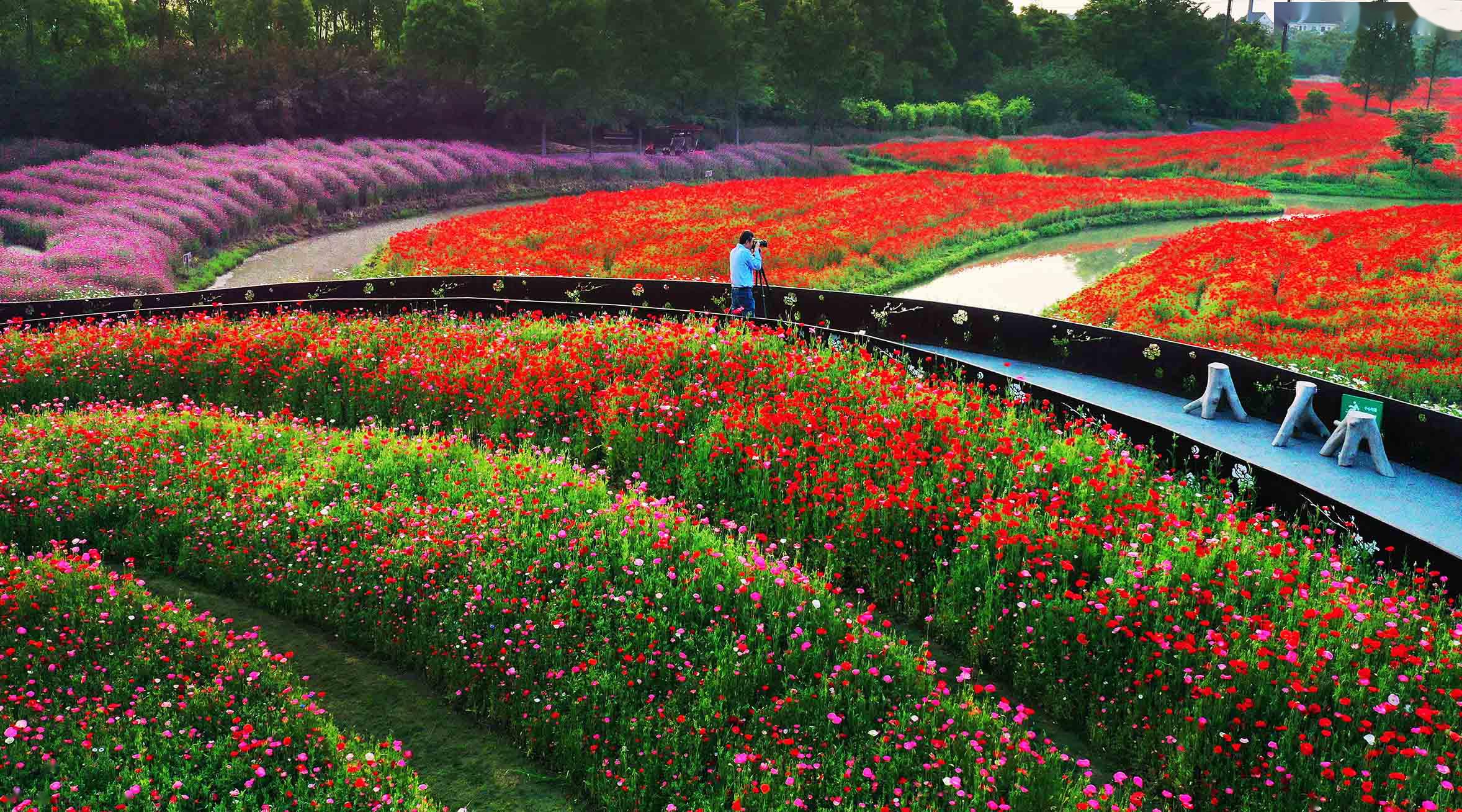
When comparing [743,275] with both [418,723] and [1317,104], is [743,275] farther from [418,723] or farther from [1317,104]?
[1317,104]

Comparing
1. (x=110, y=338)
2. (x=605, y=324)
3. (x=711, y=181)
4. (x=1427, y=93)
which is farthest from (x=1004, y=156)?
(x=110, y=338)

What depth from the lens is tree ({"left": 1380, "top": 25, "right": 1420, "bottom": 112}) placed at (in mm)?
57625

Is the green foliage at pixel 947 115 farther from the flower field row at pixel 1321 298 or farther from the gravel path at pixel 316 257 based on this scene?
the gravel path at pixel 316 257

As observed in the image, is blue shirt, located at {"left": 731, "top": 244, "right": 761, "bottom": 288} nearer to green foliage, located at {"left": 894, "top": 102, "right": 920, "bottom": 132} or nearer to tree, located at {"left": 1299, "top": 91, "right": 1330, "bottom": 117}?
green foliage, located at {"left": 894, "top": 102, "right": 920, "bottom": 132}

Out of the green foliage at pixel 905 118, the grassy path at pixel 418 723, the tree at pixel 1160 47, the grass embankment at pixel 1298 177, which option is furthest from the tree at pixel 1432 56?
the grassy path at pixel 418 723

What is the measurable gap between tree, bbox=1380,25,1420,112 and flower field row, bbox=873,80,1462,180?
12.7 feet

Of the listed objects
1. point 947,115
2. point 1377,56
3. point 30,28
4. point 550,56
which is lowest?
point 947,115

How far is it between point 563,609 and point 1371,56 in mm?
64890

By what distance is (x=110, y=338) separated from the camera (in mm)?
15477

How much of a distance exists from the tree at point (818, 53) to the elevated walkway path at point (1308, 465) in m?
34.4

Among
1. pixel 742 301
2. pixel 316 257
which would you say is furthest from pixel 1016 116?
pixel 742 301

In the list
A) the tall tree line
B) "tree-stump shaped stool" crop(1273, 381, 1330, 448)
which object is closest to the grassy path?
"tree-stump shaped stool" crop(1273, 381, 1330, 448)

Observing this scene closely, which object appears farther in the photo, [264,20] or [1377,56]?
[1377,56]

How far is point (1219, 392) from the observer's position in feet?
45.8
